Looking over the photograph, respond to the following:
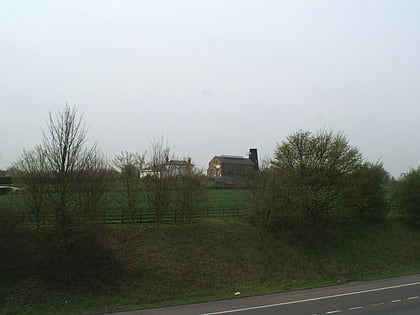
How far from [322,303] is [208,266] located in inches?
271

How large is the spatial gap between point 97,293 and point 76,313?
187 centimetres

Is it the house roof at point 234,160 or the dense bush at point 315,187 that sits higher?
the house roof at point 234,160

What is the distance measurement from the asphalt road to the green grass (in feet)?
3.83

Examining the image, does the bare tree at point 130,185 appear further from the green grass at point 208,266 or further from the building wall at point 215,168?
the building wall at point 215,168

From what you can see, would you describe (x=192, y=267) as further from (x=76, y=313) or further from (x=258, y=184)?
(x=258, y=184)

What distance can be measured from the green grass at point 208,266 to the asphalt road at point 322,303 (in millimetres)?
1168

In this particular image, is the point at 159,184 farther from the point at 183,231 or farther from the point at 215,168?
the point at 215,168

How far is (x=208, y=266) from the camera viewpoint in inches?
685

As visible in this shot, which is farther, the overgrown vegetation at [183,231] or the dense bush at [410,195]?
the dense bush at [410,195]

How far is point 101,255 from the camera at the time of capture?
1560cm

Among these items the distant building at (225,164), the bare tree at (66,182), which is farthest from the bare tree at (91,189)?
the distant building at (225,164)

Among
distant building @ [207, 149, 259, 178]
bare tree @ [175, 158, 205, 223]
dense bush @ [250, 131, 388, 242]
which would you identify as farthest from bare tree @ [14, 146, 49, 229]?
distant building @ [207, 149, 259, 178]

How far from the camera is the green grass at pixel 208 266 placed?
1288 centimetres

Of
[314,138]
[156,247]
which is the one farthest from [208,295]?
[314,138]
